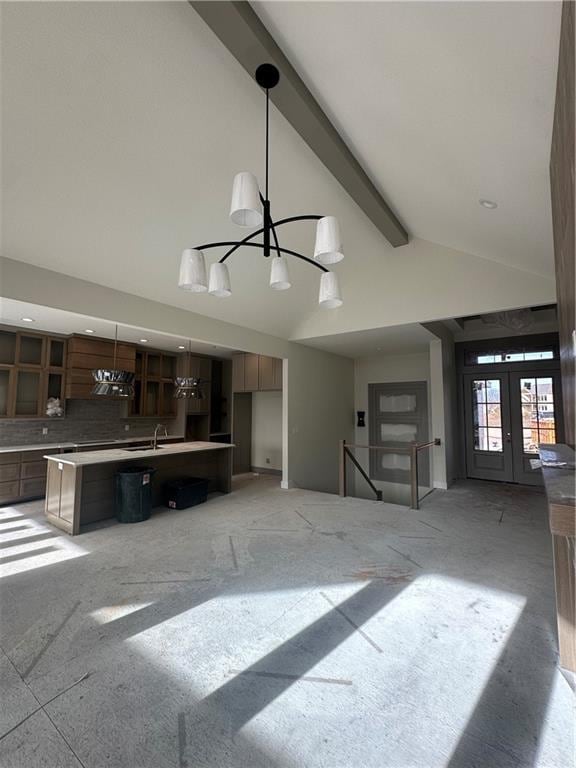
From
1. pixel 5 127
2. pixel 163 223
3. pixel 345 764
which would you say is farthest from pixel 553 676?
pixel 5 127

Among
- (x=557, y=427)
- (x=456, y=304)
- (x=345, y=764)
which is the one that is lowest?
(x=345, y=764)

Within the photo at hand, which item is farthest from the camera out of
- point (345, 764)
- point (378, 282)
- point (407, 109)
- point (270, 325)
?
point (270, 325)

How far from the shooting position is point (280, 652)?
2.08 metres

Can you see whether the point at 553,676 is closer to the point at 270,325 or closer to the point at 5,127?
the point at 5,127

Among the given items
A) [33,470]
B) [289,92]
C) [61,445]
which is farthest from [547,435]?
[33,470]

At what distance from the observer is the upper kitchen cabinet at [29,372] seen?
5488 millimetres

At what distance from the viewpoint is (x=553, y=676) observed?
191cm

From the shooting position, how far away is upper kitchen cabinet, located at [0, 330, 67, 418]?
5.49 metres

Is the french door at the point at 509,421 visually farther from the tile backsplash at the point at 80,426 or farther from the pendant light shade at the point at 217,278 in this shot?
the tile backsplash at the point at 80,426

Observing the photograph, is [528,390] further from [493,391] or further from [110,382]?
[110,382]

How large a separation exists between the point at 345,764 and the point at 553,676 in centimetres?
133

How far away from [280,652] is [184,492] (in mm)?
3341

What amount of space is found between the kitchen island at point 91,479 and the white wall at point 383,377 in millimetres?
4494

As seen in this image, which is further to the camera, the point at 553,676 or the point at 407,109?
the point at 407,109
